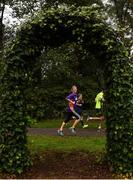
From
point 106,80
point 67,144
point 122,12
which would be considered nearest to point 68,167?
point 106,80

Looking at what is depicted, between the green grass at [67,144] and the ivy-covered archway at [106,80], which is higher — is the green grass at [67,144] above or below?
below

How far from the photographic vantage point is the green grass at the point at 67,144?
15891mm

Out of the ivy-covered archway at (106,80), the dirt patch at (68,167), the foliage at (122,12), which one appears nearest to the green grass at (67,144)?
the dirt patch at (68,167)

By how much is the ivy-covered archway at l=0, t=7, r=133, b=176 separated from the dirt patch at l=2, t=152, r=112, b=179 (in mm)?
337

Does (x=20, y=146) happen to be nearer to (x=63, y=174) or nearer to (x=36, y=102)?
(x=63, y=174)

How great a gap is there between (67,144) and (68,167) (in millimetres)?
3283

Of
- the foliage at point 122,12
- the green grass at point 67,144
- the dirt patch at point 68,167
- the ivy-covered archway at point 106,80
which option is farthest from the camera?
the foliage at point 122,12

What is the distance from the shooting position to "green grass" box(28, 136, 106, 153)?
15.9m

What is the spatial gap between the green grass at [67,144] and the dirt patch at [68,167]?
77cm

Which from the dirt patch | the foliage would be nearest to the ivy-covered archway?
the dirt patch

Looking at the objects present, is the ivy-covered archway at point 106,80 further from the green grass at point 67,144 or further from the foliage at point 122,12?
the foliage at point 122,12

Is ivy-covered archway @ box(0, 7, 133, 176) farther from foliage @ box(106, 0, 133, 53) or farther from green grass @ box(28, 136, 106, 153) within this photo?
foliage @ box(106, 0, 133, 53)

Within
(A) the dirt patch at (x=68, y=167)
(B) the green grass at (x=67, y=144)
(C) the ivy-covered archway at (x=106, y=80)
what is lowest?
(A) the dirt patch at (x=68, y=167)

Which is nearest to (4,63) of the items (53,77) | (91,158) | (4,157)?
(4,157)
